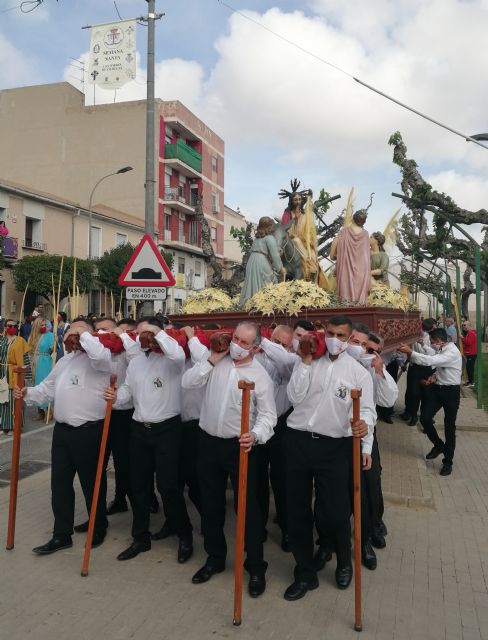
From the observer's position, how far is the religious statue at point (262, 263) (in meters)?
7.57

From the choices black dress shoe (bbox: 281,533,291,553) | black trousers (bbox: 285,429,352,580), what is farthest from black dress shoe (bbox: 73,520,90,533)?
black trousers (bbox: 285,429,352,580)

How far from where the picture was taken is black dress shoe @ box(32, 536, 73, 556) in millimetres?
4625

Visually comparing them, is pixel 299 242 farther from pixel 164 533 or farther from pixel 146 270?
pixel 164 533

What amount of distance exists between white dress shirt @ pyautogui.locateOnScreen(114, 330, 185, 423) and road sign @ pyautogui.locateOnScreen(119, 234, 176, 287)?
285 centimetres

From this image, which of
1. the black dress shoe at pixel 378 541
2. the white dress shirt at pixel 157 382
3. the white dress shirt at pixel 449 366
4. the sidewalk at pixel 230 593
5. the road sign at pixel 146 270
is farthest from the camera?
the road sign at pixel 146 270

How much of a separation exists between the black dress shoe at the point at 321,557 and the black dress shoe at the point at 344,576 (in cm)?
26

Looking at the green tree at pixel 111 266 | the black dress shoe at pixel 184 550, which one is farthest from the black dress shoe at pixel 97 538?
the green tree at pixel 111 266

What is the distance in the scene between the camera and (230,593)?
3.99 m

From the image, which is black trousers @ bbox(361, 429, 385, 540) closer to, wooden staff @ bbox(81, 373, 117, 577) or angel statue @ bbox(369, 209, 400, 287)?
wooden staff @ bbox(81, 373, 117, 577)

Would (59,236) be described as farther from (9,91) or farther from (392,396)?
(392,396)

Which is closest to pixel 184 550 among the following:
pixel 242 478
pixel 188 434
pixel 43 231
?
pixel 188 434

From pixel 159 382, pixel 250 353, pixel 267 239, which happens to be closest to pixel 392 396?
pixel 250 353

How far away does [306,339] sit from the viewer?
3.90 meters

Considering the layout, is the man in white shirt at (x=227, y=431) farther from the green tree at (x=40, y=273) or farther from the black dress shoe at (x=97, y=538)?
the green tree at (x=40, y=273)
